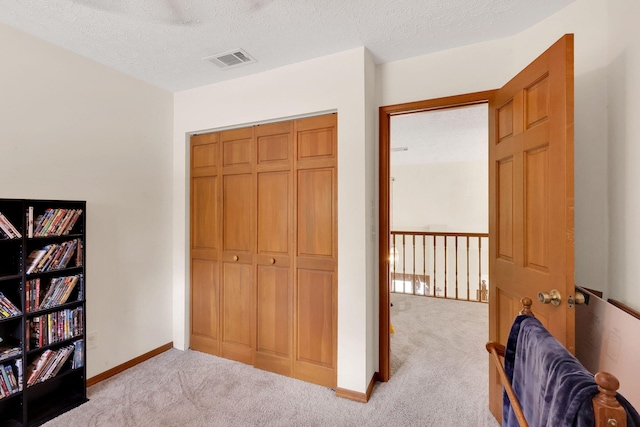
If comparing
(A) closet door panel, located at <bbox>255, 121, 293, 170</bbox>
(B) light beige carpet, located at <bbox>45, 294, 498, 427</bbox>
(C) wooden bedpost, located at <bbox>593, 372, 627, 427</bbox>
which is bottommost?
(B) light beige carpet, located at <bbox>45, 294, 498, 427</bbox>

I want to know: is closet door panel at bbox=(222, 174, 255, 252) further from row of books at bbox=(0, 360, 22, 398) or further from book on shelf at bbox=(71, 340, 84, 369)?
row of books at bbox=(0, 360, 22, 398)

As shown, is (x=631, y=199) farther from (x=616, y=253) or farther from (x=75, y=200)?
(x=75, y=200)

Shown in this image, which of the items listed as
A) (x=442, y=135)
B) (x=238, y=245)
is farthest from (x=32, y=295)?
(x=442, y=135)

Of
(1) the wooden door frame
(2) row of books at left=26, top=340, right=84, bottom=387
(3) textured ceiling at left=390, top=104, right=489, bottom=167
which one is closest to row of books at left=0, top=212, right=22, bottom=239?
(2) row of books at left=26, top=340, right=84, bottom=387

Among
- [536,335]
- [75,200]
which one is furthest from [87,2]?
[536,335]

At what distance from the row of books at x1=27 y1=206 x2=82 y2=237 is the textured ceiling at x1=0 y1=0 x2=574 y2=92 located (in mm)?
1179

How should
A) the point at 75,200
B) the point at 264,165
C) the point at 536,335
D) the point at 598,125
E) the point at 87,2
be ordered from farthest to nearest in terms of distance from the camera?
the point at 264,165, the point at 75,200, the point at 87,2, the point at 598,125, the point at 536,335

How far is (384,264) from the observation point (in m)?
2.31

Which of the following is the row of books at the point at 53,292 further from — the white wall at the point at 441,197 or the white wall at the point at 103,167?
the white wall at the point at 441,197

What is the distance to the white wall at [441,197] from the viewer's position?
578 cm

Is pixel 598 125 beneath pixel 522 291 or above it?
above

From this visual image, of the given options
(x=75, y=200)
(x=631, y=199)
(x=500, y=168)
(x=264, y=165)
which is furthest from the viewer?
(x=264, y=165)

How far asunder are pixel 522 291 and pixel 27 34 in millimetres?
3470

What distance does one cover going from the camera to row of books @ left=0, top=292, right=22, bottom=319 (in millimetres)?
1721
